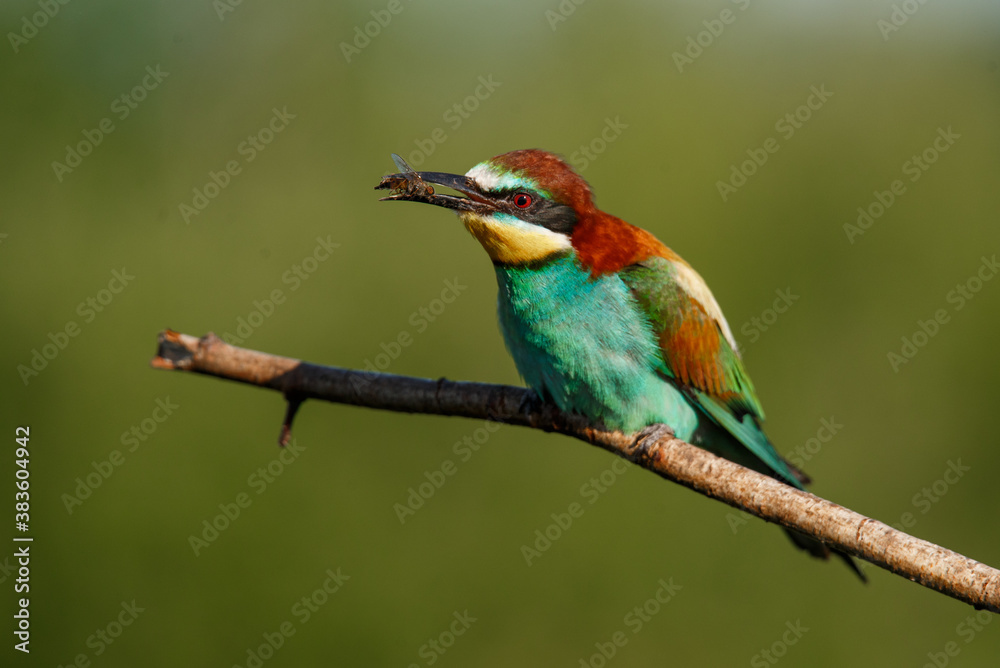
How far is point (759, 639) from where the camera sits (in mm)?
4930

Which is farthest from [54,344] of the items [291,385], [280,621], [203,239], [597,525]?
[597,525]

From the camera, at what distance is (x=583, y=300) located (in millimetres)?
2939

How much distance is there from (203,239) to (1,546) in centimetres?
219

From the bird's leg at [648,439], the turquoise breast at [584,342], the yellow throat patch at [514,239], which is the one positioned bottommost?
the bird's leg at [648,439]

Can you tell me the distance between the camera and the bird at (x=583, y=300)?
9.34 ft

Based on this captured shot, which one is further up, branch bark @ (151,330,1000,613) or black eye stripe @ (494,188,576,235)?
black eye stripe @ (494,188,576,235)

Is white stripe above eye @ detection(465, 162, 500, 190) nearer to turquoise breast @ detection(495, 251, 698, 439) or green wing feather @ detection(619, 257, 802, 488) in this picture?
turquoise breast @ detection(495, 251, 698, 439)

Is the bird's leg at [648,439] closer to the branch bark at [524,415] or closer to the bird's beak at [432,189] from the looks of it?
the branch bark at [524,415]

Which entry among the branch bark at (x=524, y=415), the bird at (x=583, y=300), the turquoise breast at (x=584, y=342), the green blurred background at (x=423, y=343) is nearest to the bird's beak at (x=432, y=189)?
the bird at (x=583, y=300)

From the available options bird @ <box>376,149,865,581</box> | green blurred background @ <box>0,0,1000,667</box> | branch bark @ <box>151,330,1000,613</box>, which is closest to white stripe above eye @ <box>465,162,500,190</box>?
bird @ <box>376,149,865,581</box>

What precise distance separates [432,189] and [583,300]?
636mm

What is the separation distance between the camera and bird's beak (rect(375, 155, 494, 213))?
278 centimetres

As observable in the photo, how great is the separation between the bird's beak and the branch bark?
1.91 ft

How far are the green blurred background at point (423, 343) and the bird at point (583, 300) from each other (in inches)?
87.2
